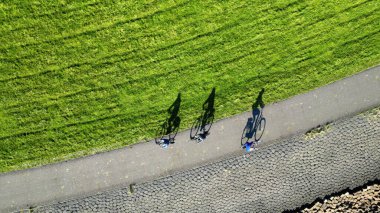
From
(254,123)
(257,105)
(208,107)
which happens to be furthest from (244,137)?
(208,107)

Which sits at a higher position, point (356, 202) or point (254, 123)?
point (254, 123)

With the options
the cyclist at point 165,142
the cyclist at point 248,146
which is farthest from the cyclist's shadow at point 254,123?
the cyclist at point 165,142

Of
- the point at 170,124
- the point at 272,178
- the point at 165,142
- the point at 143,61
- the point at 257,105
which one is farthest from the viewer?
the point at 272,178

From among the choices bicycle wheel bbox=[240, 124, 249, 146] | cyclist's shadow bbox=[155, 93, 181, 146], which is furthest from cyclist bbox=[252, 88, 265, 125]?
cyclist's shadow bbox=[155, 93, 181, 146]

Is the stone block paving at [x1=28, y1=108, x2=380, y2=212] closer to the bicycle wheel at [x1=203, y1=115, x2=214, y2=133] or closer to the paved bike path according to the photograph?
the paved bike path

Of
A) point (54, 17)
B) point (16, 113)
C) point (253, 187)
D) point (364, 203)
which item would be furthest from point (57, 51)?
point (364, 203)

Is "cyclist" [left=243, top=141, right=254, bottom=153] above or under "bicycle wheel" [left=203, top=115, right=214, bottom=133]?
under

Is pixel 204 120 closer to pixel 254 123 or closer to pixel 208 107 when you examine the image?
pixel 208 107

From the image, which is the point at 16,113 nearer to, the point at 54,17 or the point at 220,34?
the point at 54,17
